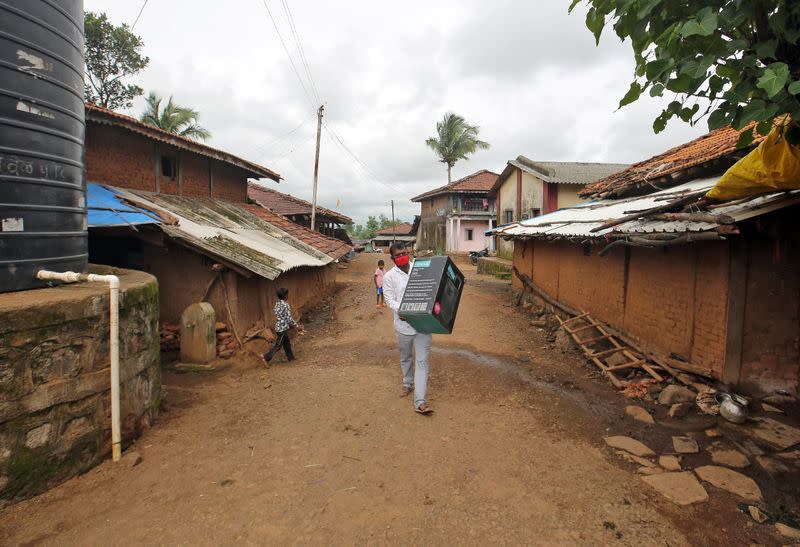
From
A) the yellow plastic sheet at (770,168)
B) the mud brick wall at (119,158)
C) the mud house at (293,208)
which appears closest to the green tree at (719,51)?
the yellow plastic sheet at (770,168)

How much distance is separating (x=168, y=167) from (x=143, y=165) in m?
0.91

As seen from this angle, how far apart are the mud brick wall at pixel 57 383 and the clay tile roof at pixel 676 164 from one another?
7737 mm

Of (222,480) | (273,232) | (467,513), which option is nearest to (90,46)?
(273,232)

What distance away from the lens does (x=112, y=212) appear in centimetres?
688

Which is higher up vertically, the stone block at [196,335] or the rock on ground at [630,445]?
the stone block at [196,335]

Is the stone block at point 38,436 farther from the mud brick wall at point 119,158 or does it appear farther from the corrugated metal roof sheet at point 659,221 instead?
the mud brick wall at point 119,158

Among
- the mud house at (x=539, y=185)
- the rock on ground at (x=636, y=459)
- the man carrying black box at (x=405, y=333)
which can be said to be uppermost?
the mud house at (x=539, y=185)

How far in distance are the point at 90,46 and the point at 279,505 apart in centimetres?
2271

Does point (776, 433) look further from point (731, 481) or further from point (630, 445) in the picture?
point (630, 445)

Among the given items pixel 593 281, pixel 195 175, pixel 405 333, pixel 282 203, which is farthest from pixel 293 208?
pixel 405 333

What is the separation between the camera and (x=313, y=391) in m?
5.90

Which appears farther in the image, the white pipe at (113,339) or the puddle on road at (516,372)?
the puddle on road at (516,372)

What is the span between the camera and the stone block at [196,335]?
682 centimetres

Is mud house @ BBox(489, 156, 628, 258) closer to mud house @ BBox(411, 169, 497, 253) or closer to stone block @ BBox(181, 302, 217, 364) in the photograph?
mud house @ BBox(411, 169, 497, 253)
